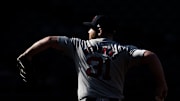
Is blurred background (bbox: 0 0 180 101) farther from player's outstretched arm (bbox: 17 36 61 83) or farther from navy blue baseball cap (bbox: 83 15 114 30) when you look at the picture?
navy blue baseball cap (bbox: 83 15 114 30)

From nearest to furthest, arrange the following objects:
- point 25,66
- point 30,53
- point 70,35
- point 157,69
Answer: point 157,69, point 30,53, point 25,66, point 70,35

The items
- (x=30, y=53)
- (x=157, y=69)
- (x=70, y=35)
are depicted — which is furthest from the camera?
(x=70, y=35)

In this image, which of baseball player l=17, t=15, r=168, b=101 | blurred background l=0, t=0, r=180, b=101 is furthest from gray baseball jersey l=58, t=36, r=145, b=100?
blurred background l=0, t=0, r=180, b=101

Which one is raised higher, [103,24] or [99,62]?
[103,24]

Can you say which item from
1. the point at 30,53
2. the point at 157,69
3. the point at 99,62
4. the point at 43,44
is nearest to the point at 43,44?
the point at 43,44

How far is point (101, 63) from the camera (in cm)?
413

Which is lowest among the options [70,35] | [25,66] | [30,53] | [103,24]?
[70,35]

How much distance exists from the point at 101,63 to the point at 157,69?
1.52 feet

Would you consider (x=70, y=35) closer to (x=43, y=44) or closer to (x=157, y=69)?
(x=43, y=44)

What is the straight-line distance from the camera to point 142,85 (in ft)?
27.5

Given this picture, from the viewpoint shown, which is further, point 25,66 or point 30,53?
point 25,66

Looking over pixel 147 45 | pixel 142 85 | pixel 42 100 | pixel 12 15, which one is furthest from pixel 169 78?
pixel 12 15

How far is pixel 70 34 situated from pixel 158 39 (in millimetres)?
1985

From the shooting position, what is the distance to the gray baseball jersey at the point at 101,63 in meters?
4.11
